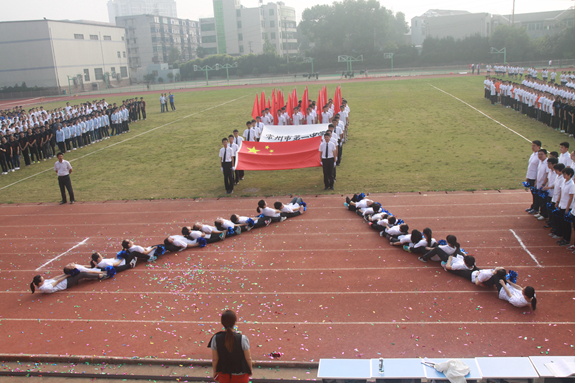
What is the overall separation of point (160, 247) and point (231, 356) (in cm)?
579

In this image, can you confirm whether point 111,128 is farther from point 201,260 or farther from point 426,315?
point 426,315

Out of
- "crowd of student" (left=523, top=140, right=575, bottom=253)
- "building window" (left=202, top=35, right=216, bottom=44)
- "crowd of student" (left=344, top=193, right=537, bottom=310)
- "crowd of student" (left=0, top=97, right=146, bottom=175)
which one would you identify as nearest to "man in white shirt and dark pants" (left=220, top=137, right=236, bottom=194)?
"crowd of student" (left=344, top=193, right=537, bottom=310)

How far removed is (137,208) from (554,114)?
19.2 meters

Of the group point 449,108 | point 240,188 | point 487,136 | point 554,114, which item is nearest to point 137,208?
point 240,188

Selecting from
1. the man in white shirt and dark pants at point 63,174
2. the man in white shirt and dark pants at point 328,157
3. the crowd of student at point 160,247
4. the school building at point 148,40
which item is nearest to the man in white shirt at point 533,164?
the man in white shirt and dark pants at point 328,157

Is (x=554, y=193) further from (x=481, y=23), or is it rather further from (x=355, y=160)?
(x=481, y=23)

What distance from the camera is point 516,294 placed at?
7.27 metres

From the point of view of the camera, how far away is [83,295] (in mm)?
8523

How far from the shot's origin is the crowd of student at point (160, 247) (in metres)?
8.77

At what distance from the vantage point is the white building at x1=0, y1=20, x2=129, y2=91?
6072cm

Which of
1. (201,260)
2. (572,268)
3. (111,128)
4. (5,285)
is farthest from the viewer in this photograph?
(111,128)

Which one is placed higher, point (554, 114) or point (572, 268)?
point (554, 114)

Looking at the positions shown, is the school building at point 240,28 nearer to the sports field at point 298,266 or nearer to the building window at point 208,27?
the building window at point 208,27

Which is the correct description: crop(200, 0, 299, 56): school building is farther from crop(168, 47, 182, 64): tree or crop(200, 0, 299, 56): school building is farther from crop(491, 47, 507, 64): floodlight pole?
crop(491, 47, 507, 64): floodlight pole
